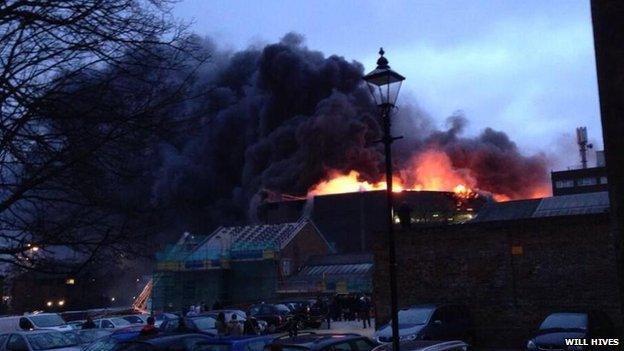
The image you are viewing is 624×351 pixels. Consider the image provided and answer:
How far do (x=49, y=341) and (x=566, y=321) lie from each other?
13.4 meters

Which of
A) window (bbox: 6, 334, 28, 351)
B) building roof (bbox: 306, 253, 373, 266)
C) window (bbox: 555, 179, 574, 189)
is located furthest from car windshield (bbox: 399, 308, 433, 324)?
window (bbox: 555, 179, 574, 189)

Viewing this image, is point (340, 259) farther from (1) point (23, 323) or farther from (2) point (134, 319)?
(1) point (23, 323)

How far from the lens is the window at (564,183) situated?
91.0 m

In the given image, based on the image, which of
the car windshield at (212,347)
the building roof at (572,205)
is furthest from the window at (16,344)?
the building roof at (572,205)

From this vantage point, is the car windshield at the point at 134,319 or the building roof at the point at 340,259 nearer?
the car windshield at the point at 134,319

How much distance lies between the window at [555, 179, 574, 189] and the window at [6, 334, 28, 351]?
85.9 m

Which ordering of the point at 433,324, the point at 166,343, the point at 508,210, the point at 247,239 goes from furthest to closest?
the point at 247,239 → the point at 508,210 → the point at 433,324 → the point at 166,343

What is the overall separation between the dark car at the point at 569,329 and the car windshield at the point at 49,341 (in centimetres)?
1194

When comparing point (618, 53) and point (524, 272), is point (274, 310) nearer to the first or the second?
point (524, 272)

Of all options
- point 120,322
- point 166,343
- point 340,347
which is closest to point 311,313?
point 120,322

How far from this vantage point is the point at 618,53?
445cm

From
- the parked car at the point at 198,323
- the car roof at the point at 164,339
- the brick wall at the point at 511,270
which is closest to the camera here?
the car roof at the point at 164,339

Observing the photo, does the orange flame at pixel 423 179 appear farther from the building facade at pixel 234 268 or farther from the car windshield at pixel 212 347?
the car windshield at pixel 212 347

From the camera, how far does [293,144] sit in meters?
105
